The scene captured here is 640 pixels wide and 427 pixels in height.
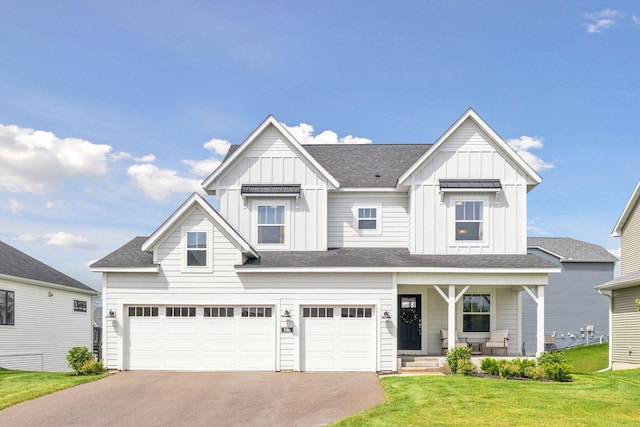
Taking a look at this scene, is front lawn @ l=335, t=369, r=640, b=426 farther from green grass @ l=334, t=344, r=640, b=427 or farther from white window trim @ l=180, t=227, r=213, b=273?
white window trim @ l=180, t=227, r=213, b=273

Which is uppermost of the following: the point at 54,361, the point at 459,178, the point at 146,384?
the point at 459,178

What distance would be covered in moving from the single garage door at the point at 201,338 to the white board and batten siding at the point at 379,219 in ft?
14.2

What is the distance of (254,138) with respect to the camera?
2350 cm

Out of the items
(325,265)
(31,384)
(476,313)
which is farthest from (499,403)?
(31,384)

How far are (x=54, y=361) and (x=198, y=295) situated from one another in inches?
579

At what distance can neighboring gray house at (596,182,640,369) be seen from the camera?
26.5 m

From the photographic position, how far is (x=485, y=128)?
23000 millimetres

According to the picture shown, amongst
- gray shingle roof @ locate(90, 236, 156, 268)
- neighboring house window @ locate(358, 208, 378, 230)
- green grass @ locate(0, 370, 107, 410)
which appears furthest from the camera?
neighboring house window @ locate(358, 208, 378, 230)

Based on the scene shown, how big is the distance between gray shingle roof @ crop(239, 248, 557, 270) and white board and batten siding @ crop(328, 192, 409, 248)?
84 centimetres

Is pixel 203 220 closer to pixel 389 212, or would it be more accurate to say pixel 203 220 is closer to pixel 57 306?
pixel 389 212

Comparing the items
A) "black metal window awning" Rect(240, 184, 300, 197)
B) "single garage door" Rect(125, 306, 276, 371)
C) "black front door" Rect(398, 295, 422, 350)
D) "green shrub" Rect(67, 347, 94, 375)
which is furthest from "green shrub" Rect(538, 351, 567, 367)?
"green shrub" Rect(67, 347, 94, 375)

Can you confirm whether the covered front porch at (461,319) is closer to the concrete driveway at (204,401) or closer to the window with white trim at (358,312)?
the window with white trim at (358,312)

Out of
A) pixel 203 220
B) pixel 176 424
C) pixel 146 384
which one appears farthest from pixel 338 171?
pixel 176 424

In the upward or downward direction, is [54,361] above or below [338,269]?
below
